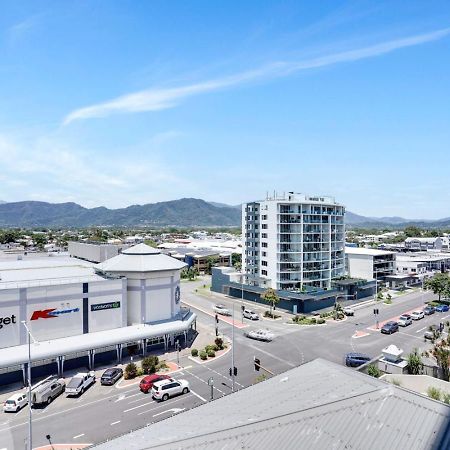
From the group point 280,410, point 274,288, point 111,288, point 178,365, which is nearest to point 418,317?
point 274,288

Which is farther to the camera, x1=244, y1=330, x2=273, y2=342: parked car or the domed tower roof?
x1=244, y1=330, x2=273, y2=342: parked car

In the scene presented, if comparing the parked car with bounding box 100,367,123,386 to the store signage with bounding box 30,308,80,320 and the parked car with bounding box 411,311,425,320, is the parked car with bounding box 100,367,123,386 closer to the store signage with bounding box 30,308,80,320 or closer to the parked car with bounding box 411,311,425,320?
the store signage with bounding box 30,308,80,320

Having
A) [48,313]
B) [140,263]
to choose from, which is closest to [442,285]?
[140,263]

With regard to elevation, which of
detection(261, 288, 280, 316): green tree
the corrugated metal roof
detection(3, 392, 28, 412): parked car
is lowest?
detection(3, 392, 28, 412): parked car

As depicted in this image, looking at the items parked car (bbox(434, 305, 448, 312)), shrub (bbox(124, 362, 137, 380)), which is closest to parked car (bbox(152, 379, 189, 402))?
shrub (bbox(124, 362, 137, 380))

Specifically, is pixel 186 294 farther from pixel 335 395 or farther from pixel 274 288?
pixel 335 395
